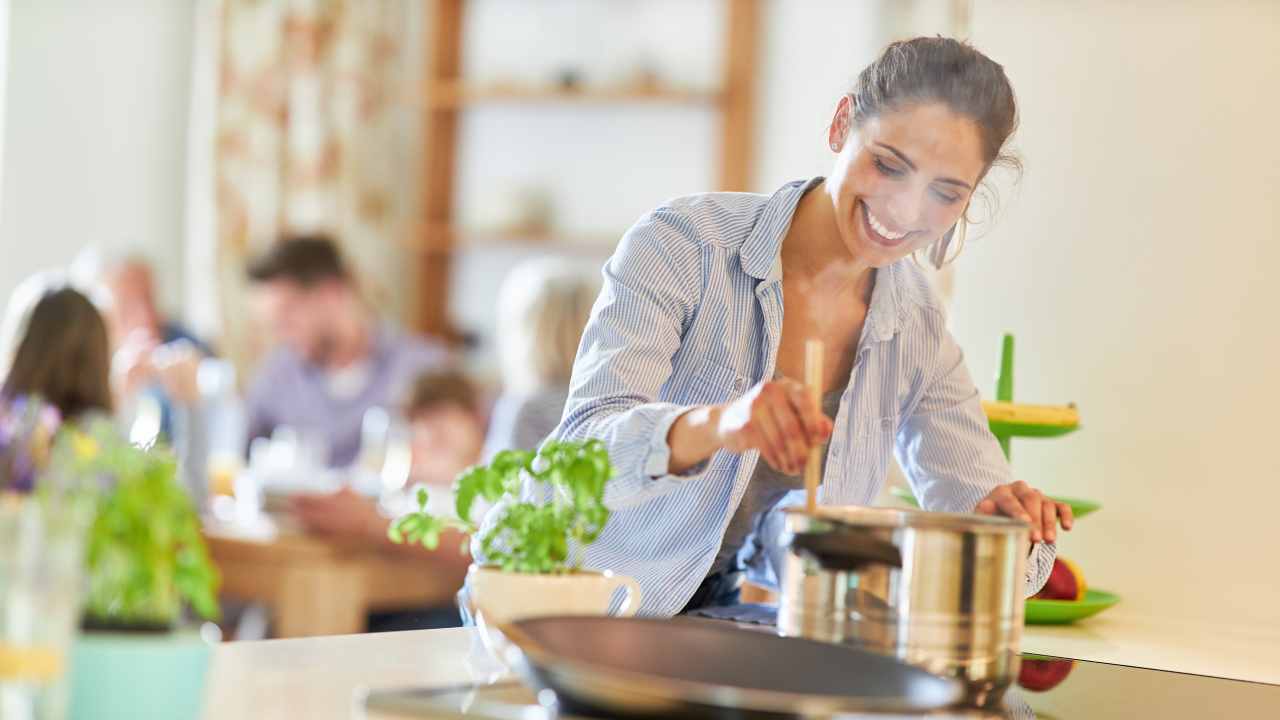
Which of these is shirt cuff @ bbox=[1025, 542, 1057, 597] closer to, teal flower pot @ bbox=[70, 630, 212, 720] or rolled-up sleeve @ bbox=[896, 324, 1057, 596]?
rolled-up sleeve @ bbox=[896, 324, 1057, 596]

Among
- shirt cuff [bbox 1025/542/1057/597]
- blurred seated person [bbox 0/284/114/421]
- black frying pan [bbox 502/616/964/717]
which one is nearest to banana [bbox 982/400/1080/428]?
shirt cuff [bbox 1025/542/1057/597]

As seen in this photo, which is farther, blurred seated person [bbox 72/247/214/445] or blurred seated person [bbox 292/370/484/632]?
blurred seated person [bbox 72/247/214/445]

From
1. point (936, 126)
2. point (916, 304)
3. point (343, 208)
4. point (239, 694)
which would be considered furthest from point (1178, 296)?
point (343, 208)

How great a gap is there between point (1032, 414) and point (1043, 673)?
Result: 1.65 feet

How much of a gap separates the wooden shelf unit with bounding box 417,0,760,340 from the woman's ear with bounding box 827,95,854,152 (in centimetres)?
312

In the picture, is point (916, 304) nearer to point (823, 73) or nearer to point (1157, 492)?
point (1157, 492)

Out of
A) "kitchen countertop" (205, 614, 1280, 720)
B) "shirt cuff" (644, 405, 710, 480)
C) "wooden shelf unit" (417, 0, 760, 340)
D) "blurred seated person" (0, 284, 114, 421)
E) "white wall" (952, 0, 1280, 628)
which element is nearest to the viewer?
"kitchen countertop" (205, 614, 1280, 720)

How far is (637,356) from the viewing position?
1.26 meters

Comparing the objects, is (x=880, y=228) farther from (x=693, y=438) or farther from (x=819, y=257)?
(x=693, y=438)

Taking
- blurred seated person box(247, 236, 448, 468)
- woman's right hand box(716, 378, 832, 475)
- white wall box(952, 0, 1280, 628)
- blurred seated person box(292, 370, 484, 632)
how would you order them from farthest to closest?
blurred seated person box(247, 236, 448, 468) → blurred seated person box(292, 370, 484, 632) → white wall box(952, 0, 1280, 628) → woman's right hand box(716, 378, 832, 475)

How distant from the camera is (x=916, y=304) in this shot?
1.43 meters

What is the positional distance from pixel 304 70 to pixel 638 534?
12.4 ft

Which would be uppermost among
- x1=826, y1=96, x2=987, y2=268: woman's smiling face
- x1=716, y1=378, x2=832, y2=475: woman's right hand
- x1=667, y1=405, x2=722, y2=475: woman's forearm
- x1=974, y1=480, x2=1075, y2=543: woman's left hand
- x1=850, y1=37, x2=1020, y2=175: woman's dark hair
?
x1=850, y1=37, x2=1020, y2=175: woman's dark hair

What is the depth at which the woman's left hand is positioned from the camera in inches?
48.4
